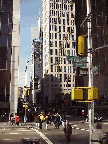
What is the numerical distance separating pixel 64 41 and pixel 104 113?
57213 mm

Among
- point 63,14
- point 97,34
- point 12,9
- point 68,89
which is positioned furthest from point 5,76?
point 63,14

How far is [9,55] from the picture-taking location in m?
48.2

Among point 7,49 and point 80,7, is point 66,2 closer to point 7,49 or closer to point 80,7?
point 80,7

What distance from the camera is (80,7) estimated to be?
9750 centimetres

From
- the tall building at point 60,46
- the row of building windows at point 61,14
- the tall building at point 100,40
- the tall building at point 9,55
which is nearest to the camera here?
the tall building at point 9,55

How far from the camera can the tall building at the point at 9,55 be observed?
155ft

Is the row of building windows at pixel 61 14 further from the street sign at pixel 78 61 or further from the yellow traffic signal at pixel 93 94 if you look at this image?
the yellow traffic signal at pixel 93 94

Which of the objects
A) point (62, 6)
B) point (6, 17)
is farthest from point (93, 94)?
point (62, 6)

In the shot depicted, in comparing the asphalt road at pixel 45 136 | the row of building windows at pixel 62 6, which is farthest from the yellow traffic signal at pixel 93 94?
the row of building windows at pixel 62 6

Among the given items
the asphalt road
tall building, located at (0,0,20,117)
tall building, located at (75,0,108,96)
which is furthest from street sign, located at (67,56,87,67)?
tall building, located at (75,0,108,96)

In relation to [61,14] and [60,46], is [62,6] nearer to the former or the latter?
[61,14]

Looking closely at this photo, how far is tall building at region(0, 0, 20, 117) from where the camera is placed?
47.1 m

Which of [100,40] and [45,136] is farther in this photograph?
[100,40]

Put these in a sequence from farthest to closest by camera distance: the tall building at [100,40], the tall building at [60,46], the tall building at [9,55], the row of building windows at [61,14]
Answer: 1. the row of building windows at [61,14]
2. the tall building at [60,46]
3. the tall building at [100,40]
4. the tall building at [9,55]
